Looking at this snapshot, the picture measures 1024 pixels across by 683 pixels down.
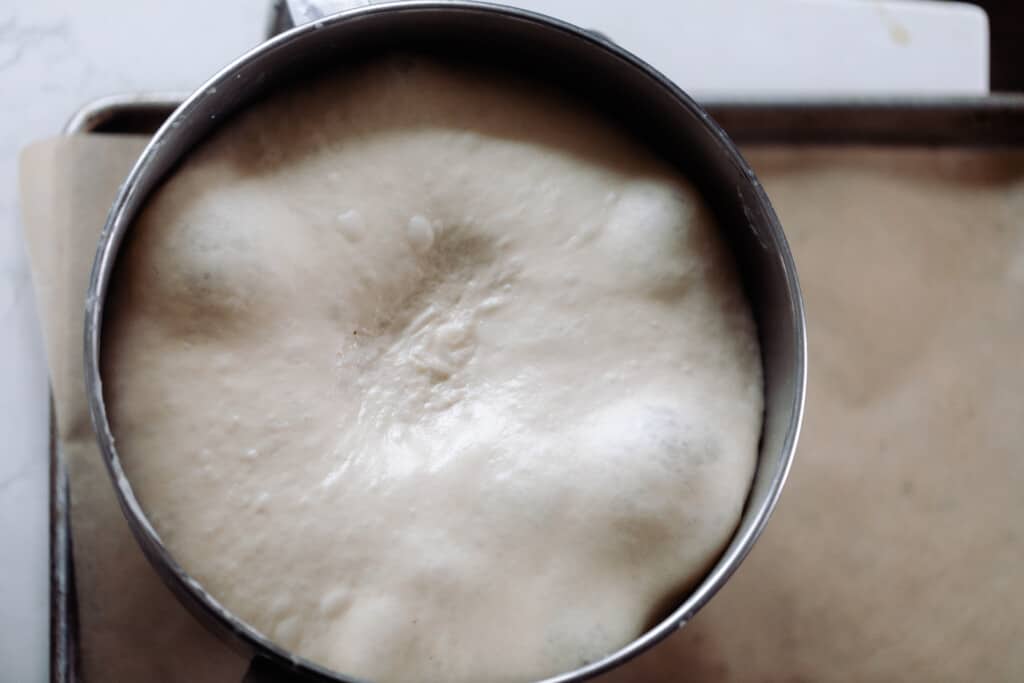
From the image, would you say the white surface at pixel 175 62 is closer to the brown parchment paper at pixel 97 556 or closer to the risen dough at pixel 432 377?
the brown parchment paper at pixel 97 556

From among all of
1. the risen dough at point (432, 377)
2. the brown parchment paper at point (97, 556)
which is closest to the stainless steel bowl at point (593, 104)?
the risen dough at point (432, 377)

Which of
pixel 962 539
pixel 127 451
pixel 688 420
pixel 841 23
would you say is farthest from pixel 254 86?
pixel 962 539

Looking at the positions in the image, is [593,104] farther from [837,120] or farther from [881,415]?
[881,415]

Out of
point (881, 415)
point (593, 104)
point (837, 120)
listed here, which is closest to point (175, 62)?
point (593, 104)

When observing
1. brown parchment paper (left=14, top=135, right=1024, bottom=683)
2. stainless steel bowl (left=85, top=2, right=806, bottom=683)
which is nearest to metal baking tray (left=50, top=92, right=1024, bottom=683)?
brown parchment paper (left=14, top=135, right=1024, bottom=683)

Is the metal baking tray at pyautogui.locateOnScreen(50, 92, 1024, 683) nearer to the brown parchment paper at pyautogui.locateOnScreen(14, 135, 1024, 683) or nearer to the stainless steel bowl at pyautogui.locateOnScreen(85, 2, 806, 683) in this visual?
the brown parchment paper at pyautogui.locateOnScreen(14, 135, 1024, 683)

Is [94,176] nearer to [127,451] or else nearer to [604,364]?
[127,451]
